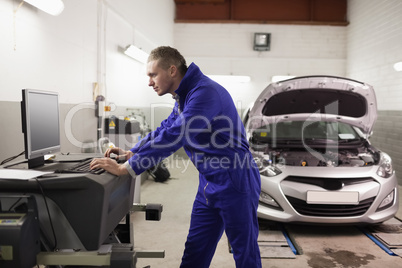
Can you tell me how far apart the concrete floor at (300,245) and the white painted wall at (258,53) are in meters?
5.08

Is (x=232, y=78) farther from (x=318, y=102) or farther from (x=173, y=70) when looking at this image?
(x=173, y=70)

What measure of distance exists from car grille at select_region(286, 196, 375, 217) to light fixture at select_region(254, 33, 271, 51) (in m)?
5.93


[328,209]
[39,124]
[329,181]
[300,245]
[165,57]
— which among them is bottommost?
[300,245]

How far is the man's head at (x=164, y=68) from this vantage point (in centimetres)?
185

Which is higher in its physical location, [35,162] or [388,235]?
[35,162]

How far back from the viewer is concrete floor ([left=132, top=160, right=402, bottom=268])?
8.86 feet

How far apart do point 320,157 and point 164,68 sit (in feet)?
8.28

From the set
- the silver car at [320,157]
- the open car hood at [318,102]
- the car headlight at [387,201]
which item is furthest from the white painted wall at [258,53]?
the car headlight at [387,201]

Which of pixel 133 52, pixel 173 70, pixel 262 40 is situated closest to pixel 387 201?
pixel 173 70

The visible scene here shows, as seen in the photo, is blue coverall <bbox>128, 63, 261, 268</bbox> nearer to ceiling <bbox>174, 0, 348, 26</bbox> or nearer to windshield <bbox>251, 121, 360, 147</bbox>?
windshield <bbox>251, 121, 360, 147</bbox>

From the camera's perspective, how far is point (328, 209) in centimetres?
318

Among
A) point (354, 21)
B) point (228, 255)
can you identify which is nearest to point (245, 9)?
point (354, 21)

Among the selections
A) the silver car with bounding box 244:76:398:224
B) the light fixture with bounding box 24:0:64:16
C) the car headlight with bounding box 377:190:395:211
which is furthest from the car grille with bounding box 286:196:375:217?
the light fixture with bounding box 24:0:64:16

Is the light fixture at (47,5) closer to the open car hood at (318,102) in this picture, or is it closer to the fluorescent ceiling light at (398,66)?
the open car hood at (318,102)
